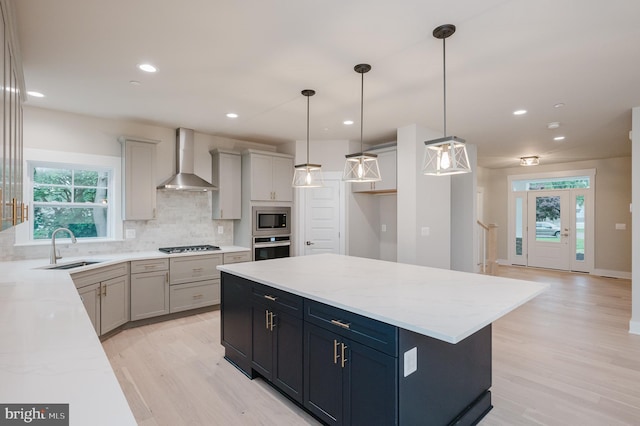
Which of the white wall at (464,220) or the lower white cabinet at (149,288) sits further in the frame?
the white wall at (464,220)

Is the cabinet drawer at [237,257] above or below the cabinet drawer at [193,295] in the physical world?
above

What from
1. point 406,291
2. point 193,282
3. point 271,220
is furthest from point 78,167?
point 406,291

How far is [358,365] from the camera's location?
1.83 meters

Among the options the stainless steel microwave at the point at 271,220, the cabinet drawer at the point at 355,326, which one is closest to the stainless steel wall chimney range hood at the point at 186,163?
the stainless steel microwave at the point at 271,220

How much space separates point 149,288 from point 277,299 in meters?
2.35

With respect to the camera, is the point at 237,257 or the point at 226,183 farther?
the point at 226,183

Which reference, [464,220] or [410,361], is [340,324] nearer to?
[410,361]

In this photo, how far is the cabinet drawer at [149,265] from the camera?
3867 mm

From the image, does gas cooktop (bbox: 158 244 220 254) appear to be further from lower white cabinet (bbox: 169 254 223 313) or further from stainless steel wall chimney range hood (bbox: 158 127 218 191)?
stainless steel wall chimney range hood (bbox: 158 127 218 191)

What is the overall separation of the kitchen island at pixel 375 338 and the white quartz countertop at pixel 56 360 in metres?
1.15

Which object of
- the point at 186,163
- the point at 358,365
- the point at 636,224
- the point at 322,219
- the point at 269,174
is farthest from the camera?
the point at 322,219

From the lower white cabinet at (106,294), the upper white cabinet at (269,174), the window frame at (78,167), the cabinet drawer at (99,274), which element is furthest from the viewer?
the upper white cabinet at (269,174)

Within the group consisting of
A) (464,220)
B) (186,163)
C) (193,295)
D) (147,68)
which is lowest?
(193,295)

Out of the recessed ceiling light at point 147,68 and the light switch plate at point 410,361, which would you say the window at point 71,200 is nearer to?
the recessed ceiling light at point 147,68
